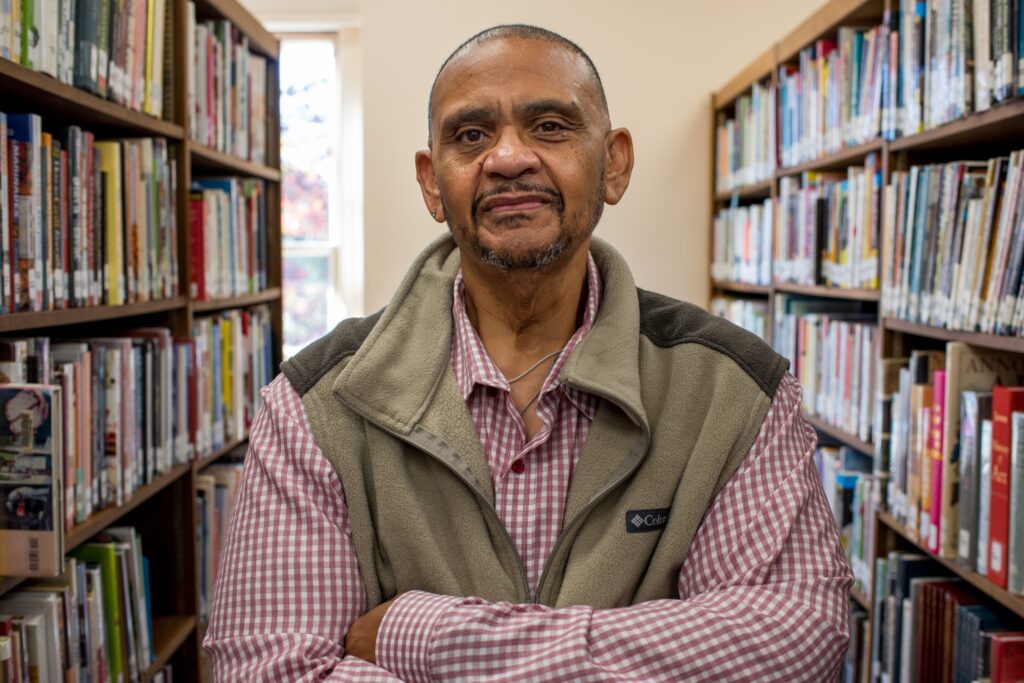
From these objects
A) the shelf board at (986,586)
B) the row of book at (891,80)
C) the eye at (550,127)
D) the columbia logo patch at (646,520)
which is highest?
the row of book at (891,80)

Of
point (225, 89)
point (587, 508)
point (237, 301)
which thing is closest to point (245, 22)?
point (225, 89)

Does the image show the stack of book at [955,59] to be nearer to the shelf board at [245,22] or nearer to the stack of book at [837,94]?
the stack of book at [837,94]

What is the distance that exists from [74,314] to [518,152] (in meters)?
0.93

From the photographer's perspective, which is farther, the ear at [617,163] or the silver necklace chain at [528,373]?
the ear at [617,163]

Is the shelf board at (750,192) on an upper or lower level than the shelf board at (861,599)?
upper

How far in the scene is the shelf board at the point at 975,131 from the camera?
1.70 meters

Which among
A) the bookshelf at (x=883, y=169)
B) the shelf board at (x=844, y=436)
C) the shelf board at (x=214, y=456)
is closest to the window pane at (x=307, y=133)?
the shelf board at (x=214, y=456)

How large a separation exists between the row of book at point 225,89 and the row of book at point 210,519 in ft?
3.07

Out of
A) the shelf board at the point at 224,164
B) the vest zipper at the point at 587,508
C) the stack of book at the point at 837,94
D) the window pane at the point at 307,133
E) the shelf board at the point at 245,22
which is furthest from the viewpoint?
the window pane at the point at 307,133

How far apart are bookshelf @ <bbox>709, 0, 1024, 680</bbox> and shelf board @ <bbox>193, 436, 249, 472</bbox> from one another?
1.71 metres

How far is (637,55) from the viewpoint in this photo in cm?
407

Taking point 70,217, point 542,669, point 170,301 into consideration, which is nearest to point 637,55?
point 170,301

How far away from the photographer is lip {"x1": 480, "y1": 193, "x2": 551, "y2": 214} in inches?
51.3

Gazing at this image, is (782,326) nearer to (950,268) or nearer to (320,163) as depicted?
(950,268)
